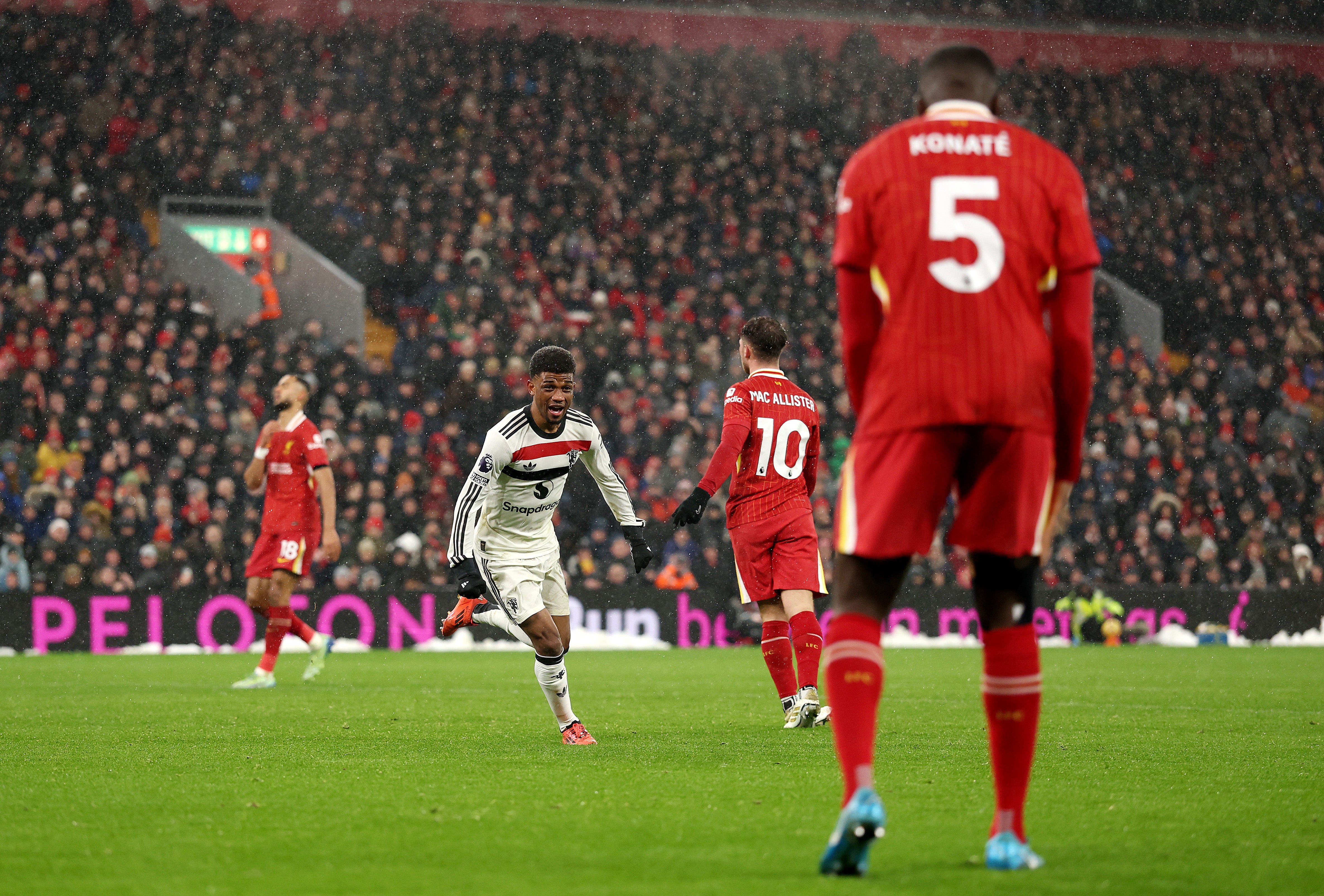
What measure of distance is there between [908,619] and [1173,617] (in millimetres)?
3860

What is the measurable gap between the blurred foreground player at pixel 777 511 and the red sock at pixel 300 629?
15.7 ft

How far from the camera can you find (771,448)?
8.77m

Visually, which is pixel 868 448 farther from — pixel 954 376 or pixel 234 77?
pixel 234 77

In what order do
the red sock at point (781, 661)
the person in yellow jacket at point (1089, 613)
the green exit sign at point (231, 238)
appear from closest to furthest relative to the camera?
the red sock at point (781, 661) < the person in yellow jacket at point (1089, 613) < the green exit sign at point (231, 238)

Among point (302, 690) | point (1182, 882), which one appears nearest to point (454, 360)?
point (302, 690)

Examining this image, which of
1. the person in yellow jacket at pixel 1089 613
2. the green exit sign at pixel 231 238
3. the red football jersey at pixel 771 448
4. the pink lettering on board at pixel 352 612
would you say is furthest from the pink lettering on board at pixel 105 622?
the person in yellow jacket at pixel 1089 613

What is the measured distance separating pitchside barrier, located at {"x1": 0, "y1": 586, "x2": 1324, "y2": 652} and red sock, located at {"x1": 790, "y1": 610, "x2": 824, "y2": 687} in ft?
23.5

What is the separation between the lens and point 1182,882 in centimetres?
372

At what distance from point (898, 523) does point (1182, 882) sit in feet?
3.73

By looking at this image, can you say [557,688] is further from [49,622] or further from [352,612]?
[49,622]

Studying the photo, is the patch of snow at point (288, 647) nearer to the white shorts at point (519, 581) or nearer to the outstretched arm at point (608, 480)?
the white shorts at point (519, 581)

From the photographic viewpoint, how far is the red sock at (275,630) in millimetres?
11859

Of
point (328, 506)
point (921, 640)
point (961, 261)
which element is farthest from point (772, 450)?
point (921, 640)

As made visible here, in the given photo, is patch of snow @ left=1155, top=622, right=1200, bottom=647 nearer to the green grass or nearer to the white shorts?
the green grass
